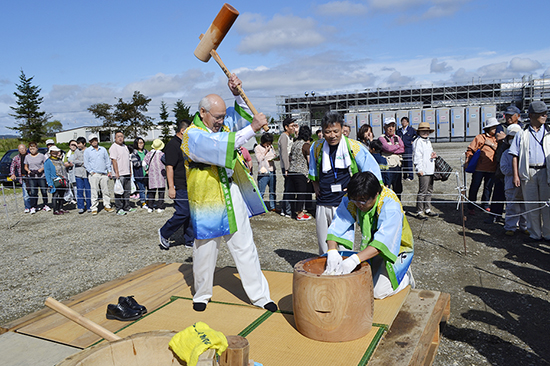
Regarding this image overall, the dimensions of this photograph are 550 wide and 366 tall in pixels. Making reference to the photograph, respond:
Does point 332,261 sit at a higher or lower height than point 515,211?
higher

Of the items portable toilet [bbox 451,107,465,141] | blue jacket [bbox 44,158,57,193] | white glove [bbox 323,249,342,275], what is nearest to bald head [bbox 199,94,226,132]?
white glove [bbox 323,249,342,275]

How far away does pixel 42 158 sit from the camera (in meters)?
10.2

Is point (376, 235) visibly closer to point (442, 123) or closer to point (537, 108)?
point (537, 108)

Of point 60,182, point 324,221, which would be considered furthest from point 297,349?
point 60,182

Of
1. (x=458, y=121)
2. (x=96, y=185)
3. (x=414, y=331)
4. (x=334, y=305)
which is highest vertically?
(x=458, y=121)

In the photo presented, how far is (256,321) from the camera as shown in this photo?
323 cm

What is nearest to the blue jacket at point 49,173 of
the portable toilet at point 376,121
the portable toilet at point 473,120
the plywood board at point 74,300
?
the plywood board at point 74,300

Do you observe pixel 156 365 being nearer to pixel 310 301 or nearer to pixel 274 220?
pixel 310 301

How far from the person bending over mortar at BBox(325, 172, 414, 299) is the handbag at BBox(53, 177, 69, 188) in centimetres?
885

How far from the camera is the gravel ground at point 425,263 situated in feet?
11.7

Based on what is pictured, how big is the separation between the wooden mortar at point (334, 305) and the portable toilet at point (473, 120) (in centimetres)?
3056

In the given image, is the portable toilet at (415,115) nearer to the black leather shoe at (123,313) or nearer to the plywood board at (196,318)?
the plywood board at (196,318)

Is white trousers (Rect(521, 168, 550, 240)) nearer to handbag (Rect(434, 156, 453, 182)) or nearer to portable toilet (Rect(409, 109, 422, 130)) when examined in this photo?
handbag (Rect(434, 156, 453, 182))

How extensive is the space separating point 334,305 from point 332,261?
20.0 inches
